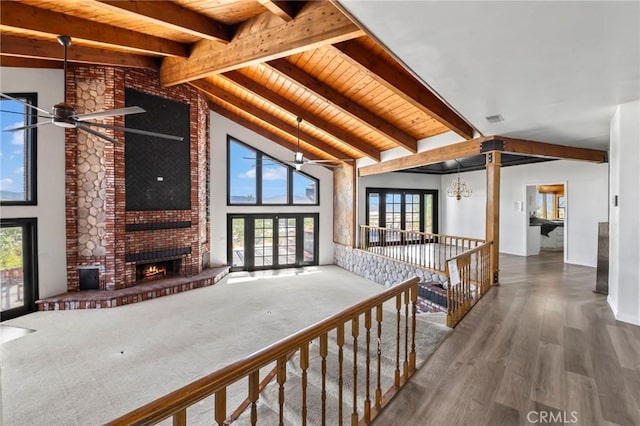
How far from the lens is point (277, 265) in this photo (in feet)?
29.8

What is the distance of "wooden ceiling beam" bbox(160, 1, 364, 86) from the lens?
11.1 feet

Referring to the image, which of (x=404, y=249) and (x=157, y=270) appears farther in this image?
(x=404, y=249)

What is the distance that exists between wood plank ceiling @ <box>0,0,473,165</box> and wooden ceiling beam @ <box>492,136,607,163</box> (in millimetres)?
754

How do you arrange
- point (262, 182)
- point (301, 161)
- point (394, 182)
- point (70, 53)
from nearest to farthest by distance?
point (70, 53)
point (301, 161)
point (262, 182)
point (394, 182)

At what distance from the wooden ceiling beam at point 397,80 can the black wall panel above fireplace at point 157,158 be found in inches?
175

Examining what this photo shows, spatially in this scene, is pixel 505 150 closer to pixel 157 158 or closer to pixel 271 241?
pixel 271 241

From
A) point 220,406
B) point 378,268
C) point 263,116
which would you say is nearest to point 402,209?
point 378,268

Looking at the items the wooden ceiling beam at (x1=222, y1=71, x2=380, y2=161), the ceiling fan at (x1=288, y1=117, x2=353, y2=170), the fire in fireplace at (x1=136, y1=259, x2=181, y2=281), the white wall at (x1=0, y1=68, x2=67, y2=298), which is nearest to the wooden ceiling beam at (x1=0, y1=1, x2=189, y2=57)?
the white wall at (x1=0, y1=68, x2=67, y2=298)

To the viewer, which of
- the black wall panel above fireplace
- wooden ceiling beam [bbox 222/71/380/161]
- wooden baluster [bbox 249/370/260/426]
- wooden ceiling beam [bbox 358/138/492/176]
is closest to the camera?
wooden baluster [bbox 249/370/260/426]

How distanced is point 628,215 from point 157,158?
774 cm

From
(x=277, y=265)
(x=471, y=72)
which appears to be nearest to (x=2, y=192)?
(x=277, y=265)

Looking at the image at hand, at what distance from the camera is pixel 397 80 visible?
13.7 ft

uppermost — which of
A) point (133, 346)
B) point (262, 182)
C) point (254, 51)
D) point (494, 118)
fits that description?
point (254, 51)

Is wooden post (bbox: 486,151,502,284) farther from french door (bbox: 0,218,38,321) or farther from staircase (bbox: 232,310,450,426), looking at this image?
french door (bbox: 0,218,38,321)
